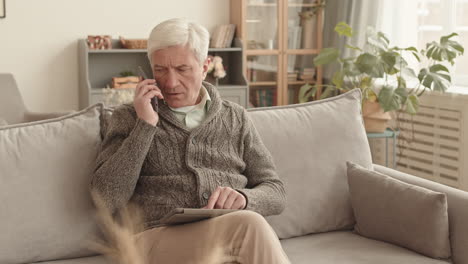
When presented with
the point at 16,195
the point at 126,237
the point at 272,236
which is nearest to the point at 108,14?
the point at 16,195

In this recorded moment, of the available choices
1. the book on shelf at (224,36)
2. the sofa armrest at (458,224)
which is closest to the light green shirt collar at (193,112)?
the sofa armrest at (458,224)

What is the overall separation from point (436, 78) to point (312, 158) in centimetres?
205

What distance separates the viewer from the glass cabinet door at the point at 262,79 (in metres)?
5.45

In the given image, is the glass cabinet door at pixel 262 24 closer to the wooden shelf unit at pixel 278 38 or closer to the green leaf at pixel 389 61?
the wooden shelf unit at pixel 278 38

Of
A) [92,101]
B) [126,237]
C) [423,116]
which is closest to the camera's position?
[126,237]

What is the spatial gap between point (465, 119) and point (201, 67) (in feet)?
8.13

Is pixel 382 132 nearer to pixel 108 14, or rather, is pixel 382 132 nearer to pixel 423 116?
pixel 423 116

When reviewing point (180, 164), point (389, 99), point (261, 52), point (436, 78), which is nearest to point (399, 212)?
point (180, 164)

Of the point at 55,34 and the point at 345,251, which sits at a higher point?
the point at 55,34

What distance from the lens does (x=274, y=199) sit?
6.54ft

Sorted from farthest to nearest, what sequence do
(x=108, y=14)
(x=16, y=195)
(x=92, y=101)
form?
1. (x=108, y=14)
2. (x=92, y=101)
3. (x=16, y=195)

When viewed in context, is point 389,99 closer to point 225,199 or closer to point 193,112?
point 193,112

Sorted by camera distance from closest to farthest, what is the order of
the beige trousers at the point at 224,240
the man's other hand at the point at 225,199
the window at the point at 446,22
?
the beige trousers at the point at 224,240 < the man's other hand at the point at 225,199 < the window at the point at 446,22

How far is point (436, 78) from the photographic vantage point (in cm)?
400
